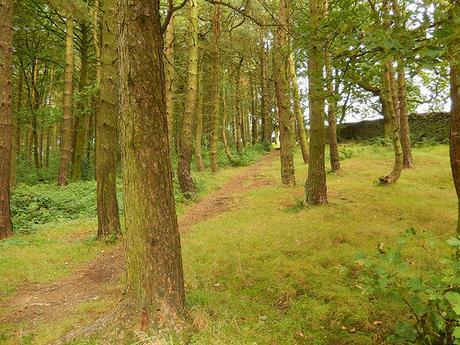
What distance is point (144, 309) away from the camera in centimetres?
402

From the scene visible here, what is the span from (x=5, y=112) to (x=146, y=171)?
7.12 metres

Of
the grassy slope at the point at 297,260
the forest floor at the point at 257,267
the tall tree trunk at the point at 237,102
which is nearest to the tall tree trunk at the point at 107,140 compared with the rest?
the forest floor at the point at 257,267

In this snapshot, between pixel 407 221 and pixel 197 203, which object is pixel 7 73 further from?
pixel 407 221

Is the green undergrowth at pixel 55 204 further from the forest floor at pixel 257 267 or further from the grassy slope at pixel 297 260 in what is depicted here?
the grassy slope at pixel 297 260

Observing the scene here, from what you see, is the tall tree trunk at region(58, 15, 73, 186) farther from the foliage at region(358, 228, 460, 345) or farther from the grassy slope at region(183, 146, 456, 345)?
the foliage at region(358, 228, 460, 345)

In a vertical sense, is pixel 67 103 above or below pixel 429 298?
above

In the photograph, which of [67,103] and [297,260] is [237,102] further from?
[297,260]

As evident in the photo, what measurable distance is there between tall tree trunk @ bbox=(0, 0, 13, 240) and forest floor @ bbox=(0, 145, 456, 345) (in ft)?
2.32

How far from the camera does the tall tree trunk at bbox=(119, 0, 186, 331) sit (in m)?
3.96

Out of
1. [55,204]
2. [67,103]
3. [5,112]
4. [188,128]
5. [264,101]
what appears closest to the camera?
[5,112]

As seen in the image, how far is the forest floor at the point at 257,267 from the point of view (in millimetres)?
4418

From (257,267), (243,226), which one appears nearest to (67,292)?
(257,267)

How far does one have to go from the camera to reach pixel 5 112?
9156 mm

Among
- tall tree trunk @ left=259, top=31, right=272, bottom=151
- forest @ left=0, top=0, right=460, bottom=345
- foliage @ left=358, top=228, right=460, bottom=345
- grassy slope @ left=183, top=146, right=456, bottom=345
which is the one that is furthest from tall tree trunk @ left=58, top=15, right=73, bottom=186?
foliage @ left=358, top=228, right=460, bottom=345
